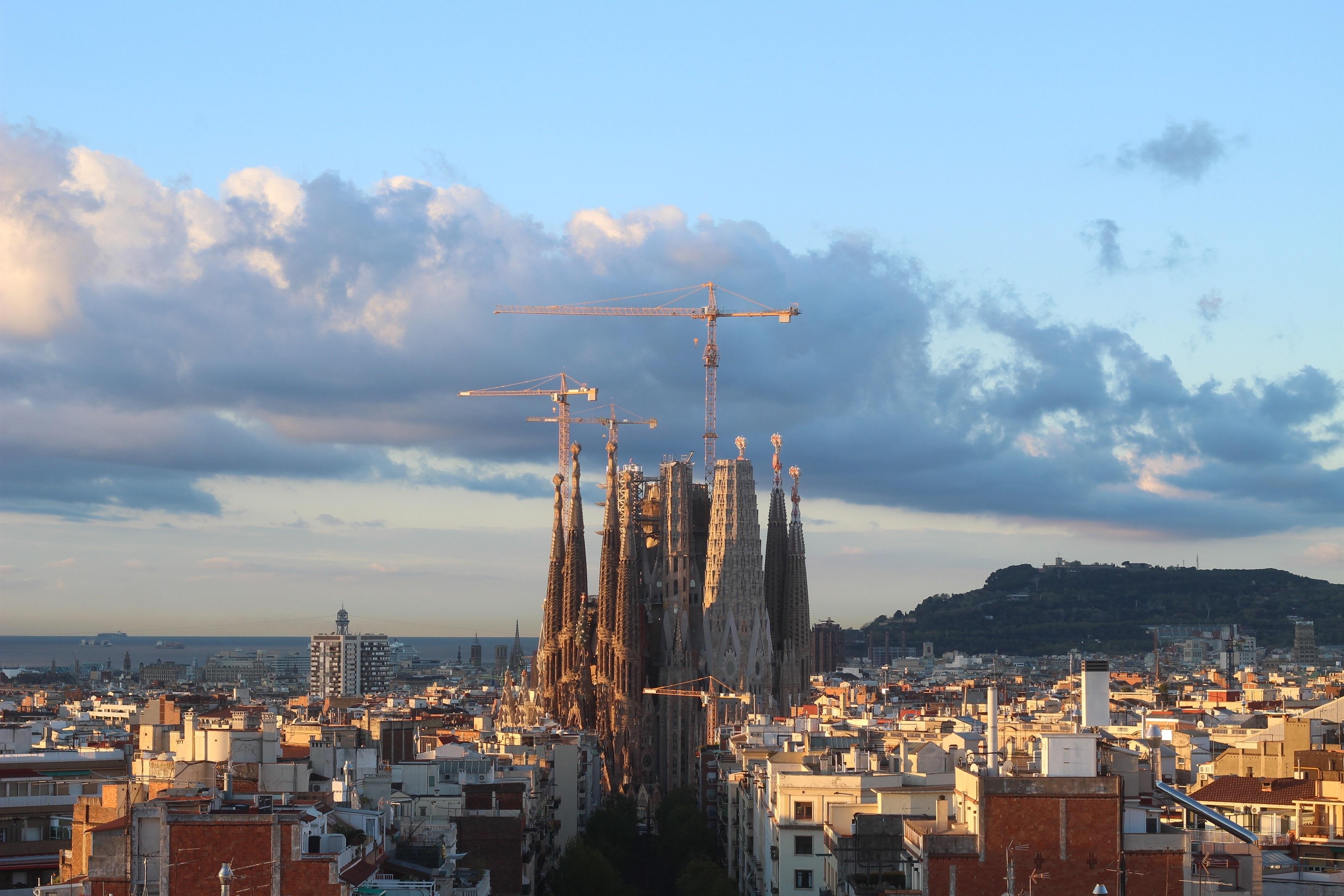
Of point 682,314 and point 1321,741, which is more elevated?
point 682,314

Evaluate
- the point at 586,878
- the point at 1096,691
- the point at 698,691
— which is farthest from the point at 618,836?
the point at 698,691

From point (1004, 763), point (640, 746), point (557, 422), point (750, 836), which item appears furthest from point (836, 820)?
point (557, 422)

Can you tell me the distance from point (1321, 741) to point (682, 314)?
106408 mm

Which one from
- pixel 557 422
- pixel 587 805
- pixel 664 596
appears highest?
pixel 557 422

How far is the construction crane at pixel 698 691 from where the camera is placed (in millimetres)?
128625

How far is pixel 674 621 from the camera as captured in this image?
5413 inches

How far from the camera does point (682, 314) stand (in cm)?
16312

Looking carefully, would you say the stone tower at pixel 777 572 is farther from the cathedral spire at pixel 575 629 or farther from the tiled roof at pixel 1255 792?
the tiled roof at pixel 1255 792

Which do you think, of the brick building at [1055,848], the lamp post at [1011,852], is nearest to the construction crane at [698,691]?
the brick building at [1055,848]

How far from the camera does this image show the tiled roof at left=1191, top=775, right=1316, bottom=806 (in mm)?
48344

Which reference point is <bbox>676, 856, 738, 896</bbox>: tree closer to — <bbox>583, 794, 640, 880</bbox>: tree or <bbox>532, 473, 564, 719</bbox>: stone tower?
<bbox>583, 794, 640, 880</bbox>: tree

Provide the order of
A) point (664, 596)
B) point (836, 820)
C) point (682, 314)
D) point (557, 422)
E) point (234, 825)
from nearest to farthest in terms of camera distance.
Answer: point (234, 825), point (836, 820), point (664, 596), point (682, 314), point (557, 422)

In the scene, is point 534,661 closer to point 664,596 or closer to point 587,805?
point 664,596

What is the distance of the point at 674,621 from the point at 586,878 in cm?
7876
